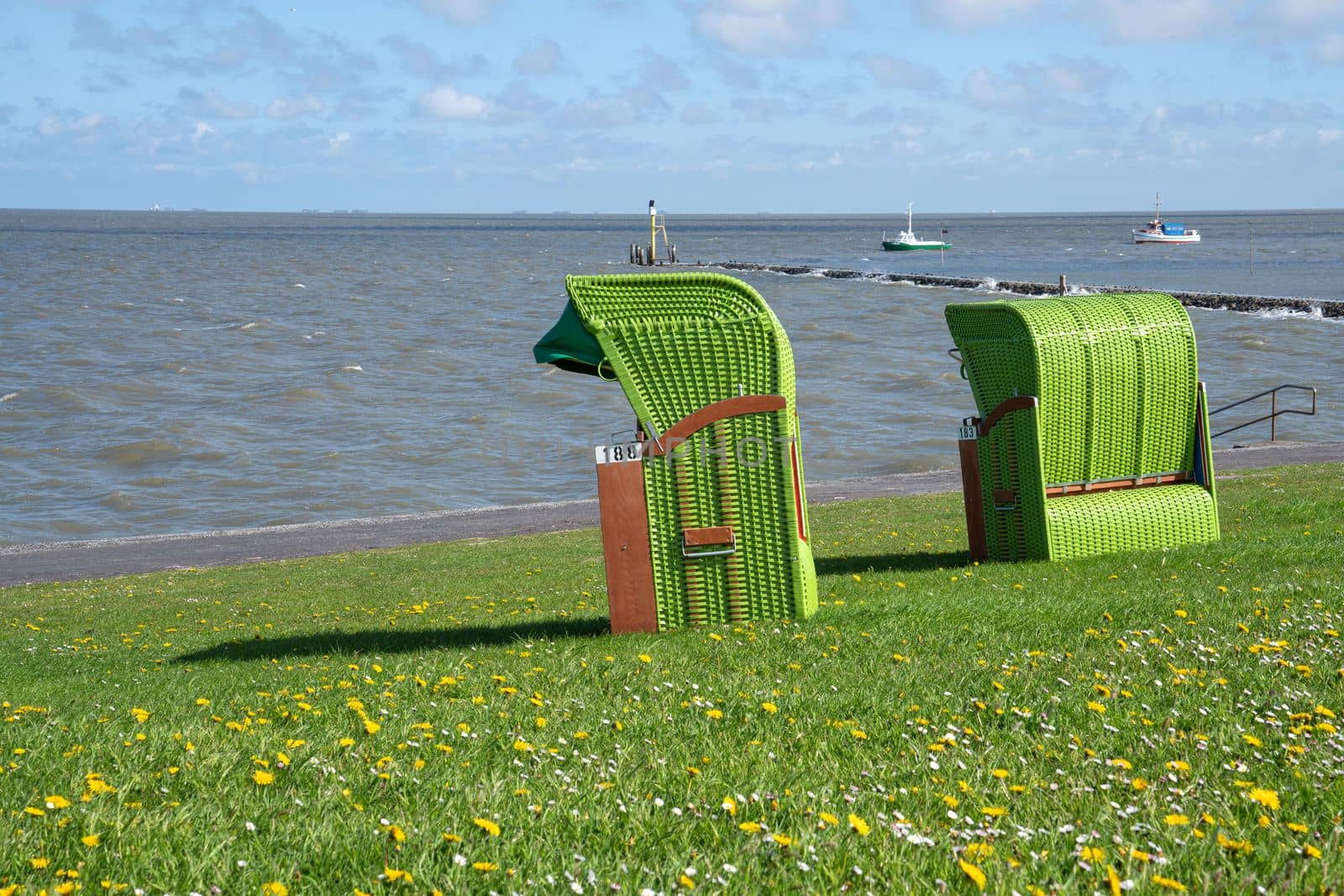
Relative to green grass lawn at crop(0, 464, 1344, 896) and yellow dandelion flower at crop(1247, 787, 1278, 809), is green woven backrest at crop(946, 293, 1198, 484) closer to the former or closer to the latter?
green grass lawn at crop(0, 464, 1344, 896)

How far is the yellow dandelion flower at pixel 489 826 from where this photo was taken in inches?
159

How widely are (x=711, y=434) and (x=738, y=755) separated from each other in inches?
173

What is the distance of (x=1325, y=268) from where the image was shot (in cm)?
10719

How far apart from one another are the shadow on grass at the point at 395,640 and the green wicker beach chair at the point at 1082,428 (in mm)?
4499

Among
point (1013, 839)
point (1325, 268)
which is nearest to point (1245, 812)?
point (1013, 839)

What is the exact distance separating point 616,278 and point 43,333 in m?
57.0

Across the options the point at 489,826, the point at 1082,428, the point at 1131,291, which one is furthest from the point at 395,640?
the point at 1131,291

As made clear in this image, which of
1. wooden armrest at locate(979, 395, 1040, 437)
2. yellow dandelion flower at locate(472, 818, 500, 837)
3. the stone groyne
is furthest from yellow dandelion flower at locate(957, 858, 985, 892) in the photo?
the stone groyne

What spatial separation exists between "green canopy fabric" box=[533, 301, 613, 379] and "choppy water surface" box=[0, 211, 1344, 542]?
18883 millimetres

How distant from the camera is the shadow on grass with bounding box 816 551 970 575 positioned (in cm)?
1309

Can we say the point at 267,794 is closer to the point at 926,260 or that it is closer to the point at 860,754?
the point at 860,754

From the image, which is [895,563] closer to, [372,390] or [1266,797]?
[1266,797]

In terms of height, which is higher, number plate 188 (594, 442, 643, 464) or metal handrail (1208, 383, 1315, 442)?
number plate 188 (594, 442, 643, 464)

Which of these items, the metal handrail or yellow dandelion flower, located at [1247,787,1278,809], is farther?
the metal handrail
